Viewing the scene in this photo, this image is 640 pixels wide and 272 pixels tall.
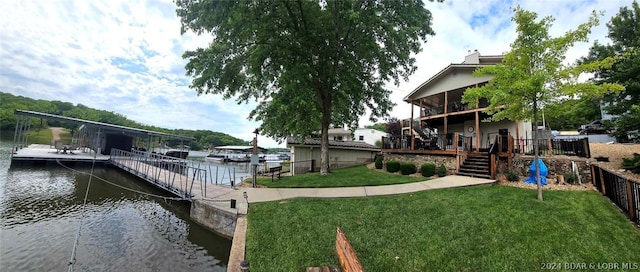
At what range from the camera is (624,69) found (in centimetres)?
855

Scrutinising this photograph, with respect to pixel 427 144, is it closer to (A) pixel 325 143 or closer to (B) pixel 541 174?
(B) pixel 541 174

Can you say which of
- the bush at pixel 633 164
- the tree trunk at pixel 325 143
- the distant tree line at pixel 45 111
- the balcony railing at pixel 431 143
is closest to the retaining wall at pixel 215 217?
the tree trunk at pixel 325 143

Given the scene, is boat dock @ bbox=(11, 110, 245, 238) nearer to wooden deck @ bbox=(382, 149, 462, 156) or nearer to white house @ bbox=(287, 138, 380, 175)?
white house @ bbox=(287, 138, 380, 175)

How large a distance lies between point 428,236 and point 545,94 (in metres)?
5.44

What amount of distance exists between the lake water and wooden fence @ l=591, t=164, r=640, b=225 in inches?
358

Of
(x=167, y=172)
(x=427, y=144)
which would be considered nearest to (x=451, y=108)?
(x=427, y=144)

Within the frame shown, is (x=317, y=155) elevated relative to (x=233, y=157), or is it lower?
elevated

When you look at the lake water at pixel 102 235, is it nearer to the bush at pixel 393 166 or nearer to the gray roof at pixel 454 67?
the bush at pixel 393 166

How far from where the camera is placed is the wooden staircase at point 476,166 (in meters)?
10.2

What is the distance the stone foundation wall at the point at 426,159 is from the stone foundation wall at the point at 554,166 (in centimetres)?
201

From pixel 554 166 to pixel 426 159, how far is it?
504cm

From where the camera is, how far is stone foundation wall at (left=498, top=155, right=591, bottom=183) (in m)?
8.52

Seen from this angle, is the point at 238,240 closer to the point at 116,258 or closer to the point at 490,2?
the point at 116,258

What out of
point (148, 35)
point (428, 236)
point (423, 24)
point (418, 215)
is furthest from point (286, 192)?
point (148, 35)
